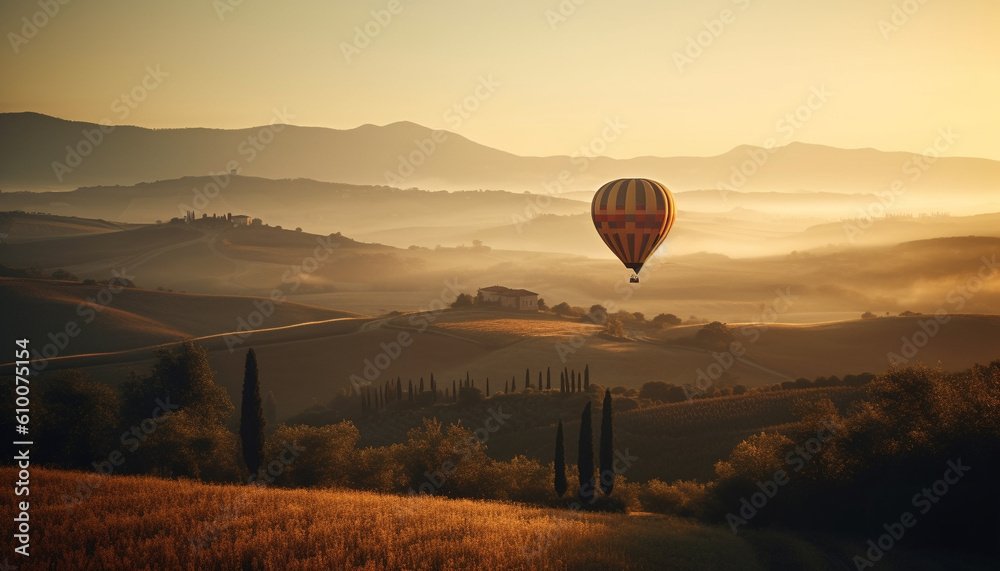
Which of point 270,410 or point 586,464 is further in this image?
point 270,410

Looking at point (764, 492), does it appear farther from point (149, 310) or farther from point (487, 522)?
point (149, 310)

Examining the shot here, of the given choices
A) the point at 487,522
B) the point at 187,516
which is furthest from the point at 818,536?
the point at 187,516

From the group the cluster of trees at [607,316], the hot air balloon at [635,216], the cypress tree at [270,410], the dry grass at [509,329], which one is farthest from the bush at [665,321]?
the hot air balloon at [635,216]

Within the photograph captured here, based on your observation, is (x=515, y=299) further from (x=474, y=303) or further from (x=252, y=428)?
(x=252, y=428)

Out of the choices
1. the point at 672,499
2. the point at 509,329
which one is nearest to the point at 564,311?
the point at 509,329

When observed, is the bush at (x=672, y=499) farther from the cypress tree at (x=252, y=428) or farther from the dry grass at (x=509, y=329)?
the dry grass at (x=509, y=329)
